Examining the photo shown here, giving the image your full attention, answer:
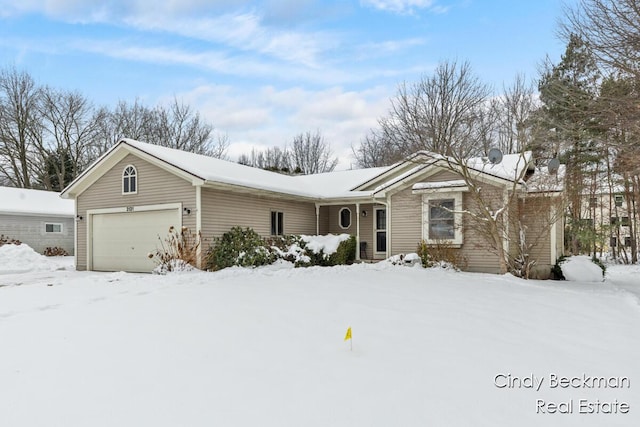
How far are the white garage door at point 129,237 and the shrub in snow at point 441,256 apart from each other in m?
7.47

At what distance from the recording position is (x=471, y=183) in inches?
452

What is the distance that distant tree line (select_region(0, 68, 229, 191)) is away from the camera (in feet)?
93.8

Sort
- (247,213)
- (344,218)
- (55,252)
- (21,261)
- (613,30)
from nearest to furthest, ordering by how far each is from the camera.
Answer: (613,30) < (247,213) < (21,261) < (344,218) < (55,252)

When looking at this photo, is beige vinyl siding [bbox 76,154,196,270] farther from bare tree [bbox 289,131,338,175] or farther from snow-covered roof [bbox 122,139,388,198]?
bare tree [bbox 289,131,338,175]

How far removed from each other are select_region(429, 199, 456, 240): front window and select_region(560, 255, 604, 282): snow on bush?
309cm

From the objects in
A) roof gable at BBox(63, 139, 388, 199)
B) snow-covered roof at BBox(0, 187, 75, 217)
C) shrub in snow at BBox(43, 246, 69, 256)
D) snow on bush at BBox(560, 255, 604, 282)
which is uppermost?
roof gable at BBox(63, 139, 388, 199)

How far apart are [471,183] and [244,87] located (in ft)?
40.9

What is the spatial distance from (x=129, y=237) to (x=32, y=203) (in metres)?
10.7

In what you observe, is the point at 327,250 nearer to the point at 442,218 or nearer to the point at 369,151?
the point at 442,218

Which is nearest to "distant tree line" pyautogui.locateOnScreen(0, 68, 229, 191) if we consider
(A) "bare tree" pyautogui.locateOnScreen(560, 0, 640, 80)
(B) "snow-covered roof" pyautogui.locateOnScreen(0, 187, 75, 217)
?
(B) "snow-covered roof" pyautogui.locateOnScreen(0, 187, 75, 217)

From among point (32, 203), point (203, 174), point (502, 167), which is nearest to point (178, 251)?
point (203, 174)

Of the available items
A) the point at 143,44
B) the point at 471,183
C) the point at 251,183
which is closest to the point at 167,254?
the point at 251,183

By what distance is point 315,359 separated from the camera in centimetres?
414

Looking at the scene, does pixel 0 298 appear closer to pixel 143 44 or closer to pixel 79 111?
pixel 143 44
